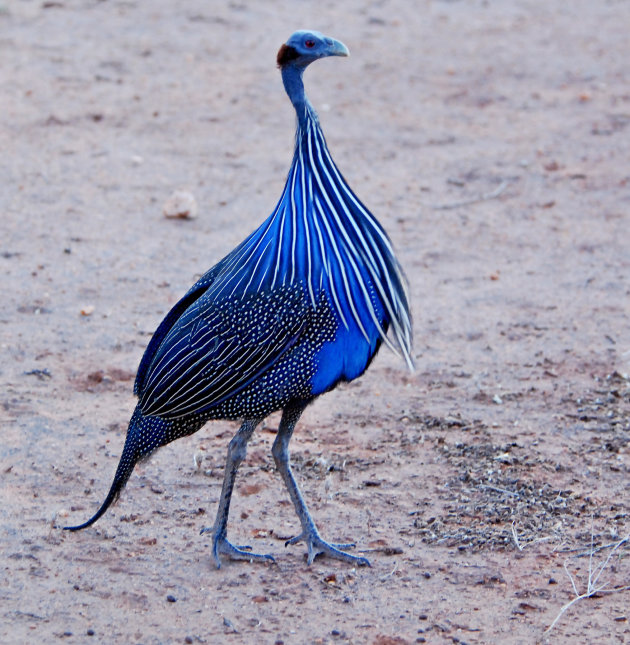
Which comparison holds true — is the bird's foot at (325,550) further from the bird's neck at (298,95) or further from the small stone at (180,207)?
the small stone at (180,207)

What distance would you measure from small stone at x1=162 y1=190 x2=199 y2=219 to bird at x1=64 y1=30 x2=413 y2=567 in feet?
10.6

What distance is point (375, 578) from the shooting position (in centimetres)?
375

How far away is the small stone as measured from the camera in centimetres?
689

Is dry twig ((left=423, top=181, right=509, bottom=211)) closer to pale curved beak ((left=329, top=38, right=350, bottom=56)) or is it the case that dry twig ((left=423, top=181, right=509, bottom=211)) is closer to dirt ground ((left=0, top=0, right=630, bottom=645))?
dirt ground ((left=0, top=0, right=630, bottom=645))

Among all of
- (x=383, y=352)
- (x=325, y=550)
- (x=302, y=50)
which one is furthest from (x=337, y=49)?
(x=383, y=352)

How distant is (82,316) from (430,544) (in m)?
2.59

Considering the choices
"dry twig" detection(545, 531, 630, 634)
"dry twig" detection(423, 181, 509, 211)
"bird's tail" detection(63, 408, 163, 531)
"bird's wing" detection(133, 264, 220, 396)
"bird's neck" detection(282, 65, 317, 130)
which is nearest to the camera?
"dry twig" detection(545, 531, 630, 634)

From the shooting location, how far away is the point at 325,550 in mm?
3873

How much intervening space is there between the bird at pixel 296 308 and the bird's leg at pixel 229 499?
115mm

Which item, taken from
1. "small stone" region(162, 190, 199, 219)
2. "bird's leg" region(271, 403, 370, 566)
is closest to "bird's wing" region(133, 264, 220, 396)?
"bird's leg" region(271, 403, 370, 566)

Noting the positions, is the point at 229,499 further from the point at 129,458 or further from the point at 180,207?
the point at 180,207

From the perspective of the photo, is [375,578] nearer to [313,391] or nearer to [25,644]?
[313,391]

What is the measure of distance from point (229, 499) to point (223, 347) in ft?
1.91

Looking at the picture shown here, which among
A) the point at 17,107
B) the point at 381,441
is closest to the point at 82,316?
the point at 381,441
